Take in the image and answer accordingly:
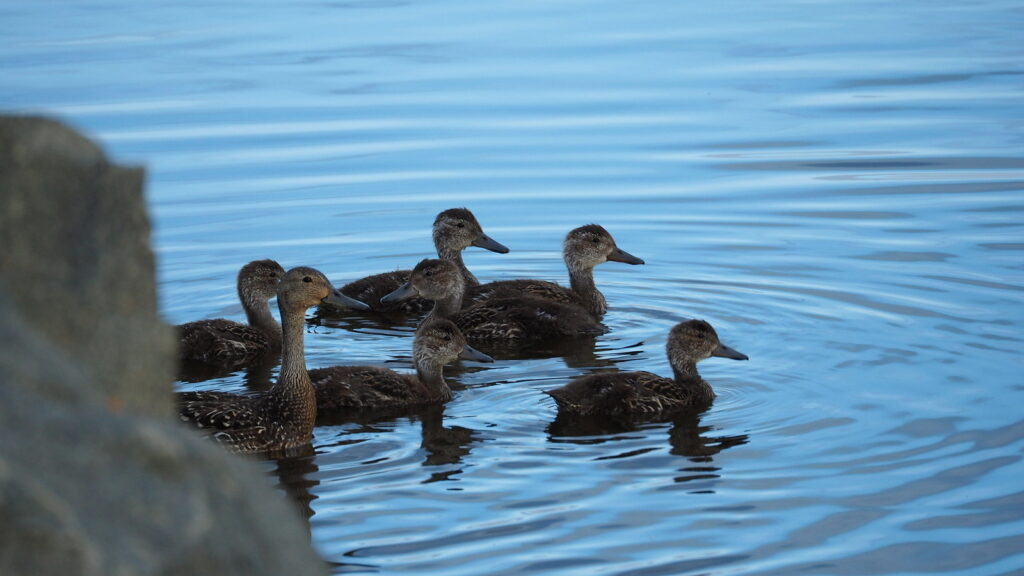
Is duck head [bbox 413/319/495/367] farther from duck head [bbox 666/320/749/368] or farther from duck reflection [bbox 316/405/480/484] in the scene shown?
duck head [bbox 666/320/749/368]

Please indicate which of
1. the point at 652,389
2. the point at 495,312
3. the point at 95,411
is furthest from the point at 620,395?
the point at 95,411

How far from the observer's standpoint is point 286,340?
27.8 ft

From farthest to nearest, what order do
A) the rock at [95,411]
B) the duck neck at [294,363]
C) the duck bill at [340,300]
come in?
the duck bill at [340,300] < the duck neck at [294,363] < the rock at [95,411]

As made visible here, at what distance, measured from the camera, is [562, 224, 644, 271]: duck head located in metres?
11.3

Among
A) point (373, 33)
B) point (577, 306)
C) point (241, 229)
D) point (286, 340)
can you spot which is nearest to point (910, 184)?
point (577, 306)

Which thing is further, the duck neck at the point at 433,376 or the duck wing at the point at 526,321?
the duck wing at the point at 526,321

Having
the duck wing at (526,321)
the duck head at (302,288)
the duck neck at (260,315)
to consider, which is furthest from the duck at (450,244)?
the duck head at (302,288)

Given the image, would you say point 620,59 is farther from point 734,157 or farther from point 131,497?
point 131,497

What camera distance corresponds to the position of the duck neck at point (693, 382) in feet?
28.0

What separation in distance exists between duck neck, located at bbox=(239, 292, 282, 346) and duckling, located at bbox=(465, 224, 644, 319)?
1.41m

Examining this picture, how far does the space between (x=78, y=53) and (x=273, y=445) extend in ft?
51.1

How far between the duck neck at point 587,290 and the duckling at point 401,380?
1978 millimetres

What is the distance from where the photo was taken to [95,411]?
9.06 feet

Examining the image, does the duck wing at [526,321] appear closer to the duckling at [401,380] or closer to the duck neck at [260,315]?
the duckling at [401,380]
